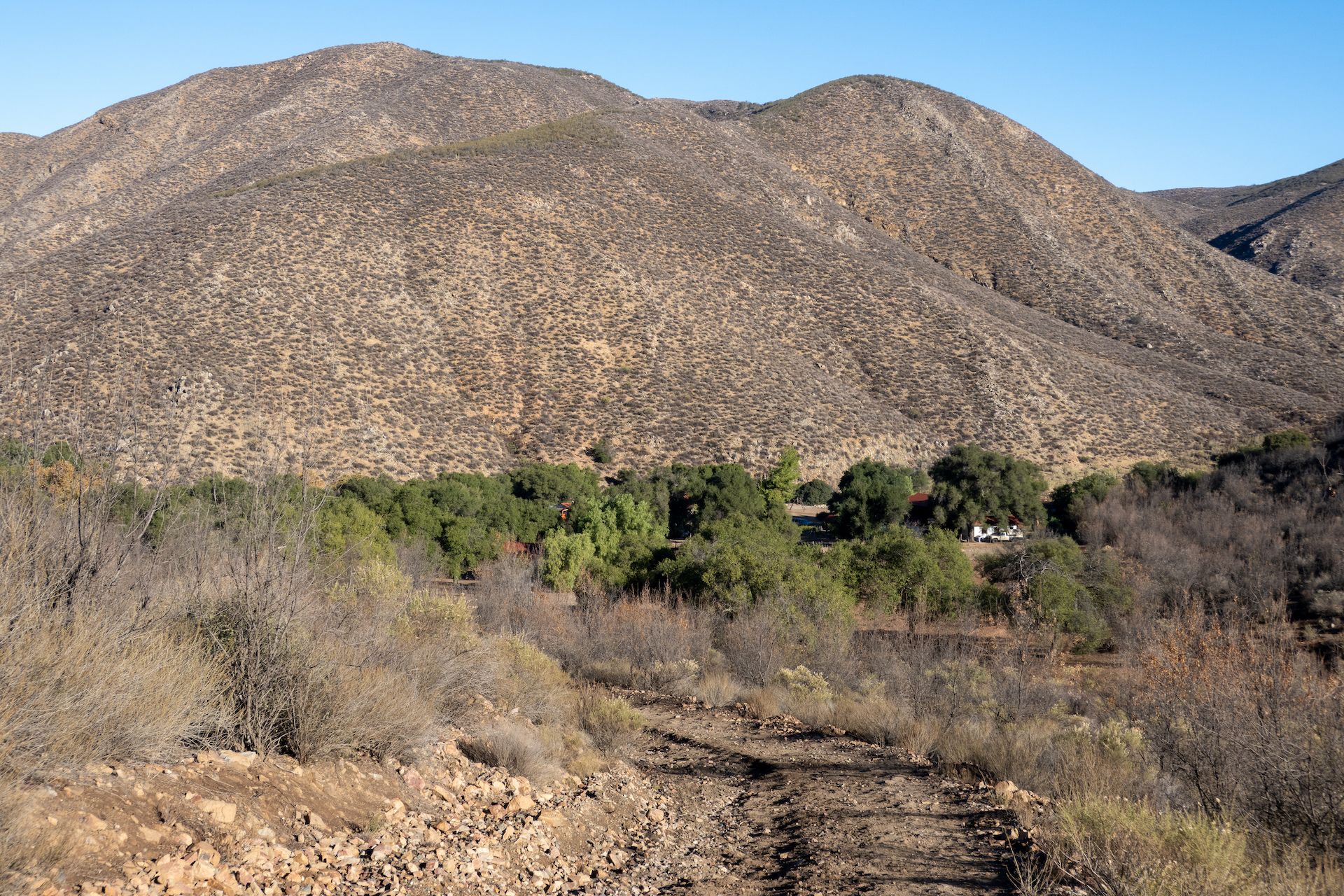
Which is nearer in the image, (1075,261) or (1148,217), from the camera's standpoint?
(1075,261)

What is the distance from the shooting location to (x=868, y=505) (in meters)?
34.0

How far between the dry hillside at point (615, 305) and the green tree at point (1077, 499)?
5.02 meters

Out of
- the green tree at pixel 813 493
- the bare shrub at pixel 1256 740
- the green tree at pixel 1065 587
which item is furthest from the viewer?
the green tree at pixel 813 493

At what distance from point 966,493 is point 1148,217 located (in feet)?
156

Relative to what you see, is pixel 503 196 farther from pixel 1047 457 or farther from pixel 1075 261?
pixel 1075 261

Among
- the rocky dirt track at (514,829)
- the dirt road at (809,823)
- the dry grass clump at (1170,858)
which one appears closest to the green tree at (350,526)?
the dirt road at (809,823)

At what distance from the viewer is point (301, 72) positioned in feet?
288

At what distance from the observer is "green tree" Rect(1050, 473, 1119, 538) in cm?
3225

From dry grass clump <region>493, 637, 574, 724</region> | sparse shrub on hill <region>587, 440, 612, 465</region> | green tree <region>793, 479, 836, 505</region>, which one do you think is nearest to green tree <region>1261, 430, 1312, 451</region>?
green tree <region>793, 479, 836, 505</region>

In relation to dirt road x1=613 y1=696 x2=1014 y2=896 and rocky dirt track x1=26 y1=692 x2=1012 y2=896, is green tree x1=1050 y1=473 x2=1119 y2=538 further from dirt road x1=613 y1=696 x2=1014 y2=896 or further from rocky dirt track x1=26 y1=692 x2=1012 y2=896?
rocky dirt track x1=26 y1=692 x2=1012 y2=896

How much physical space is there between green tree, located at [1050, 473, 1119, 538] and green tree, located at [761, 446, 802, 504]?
9258 millimetres

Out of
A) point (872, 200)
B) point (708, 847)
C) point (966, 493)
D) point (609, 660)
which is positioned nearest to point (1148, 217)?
point (872, 200)

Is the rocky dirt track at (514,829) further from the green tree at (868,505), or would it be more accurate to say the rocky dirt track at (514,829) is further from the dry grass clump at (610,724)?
the green tree at (868,505)

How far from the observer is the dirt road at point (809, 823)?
5.99m
